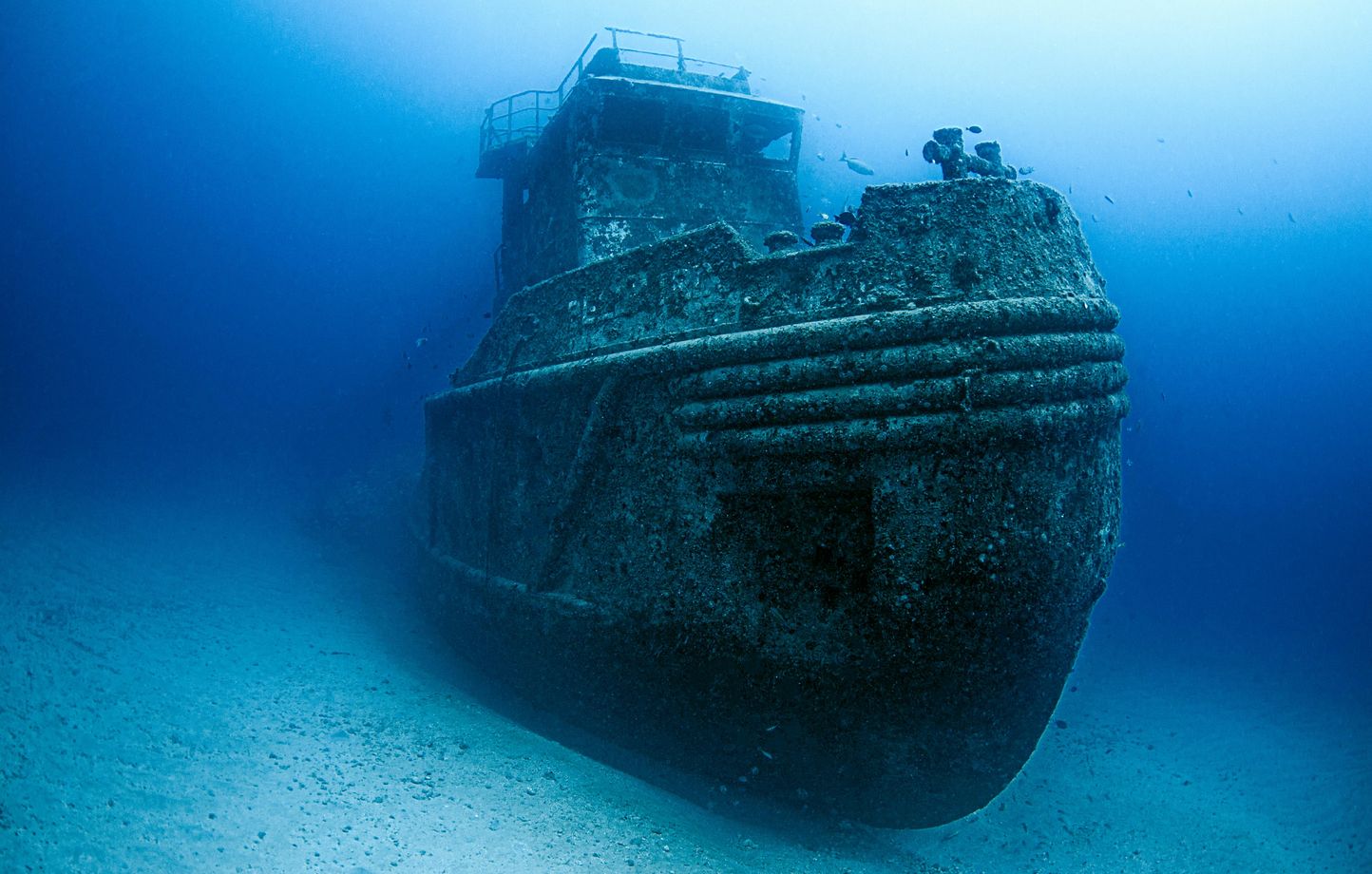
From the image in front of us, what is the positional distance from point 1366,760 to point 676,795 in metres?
10.8

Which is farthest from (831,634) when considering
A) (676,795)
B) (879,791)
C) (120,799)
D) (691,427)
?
(120,799)

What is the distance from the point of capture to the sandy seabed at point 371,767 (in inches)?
133

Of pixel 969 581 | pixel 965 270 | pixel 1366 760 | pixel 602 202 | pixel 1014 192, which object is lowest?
pixel 1366 760

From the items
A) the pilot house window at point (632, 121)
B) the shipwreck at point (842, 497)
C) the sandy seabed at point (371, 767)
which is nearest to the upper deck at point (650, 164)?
the pilot house window at point (632, 121)

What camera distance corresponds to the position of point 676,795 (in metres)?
4.23

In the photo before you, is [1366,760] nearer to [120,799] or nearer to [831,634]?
[831,634]

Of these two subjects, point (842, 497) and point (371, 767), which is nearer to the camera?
point (842, 497)

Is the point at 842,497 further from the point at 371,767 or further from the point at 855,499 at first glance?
the point at 371,767

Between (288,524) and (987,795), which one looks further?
(288,524)

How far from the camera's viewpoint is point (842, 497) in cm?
341

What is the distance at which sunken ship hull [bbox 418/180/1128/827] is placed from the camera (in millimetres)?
3236

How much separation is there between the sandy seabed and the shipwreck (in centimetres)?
68

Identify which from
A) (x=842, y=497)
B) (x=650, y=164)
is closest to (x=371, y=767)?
(x=842, y=497)

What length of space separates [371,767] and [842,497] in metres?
3.27
